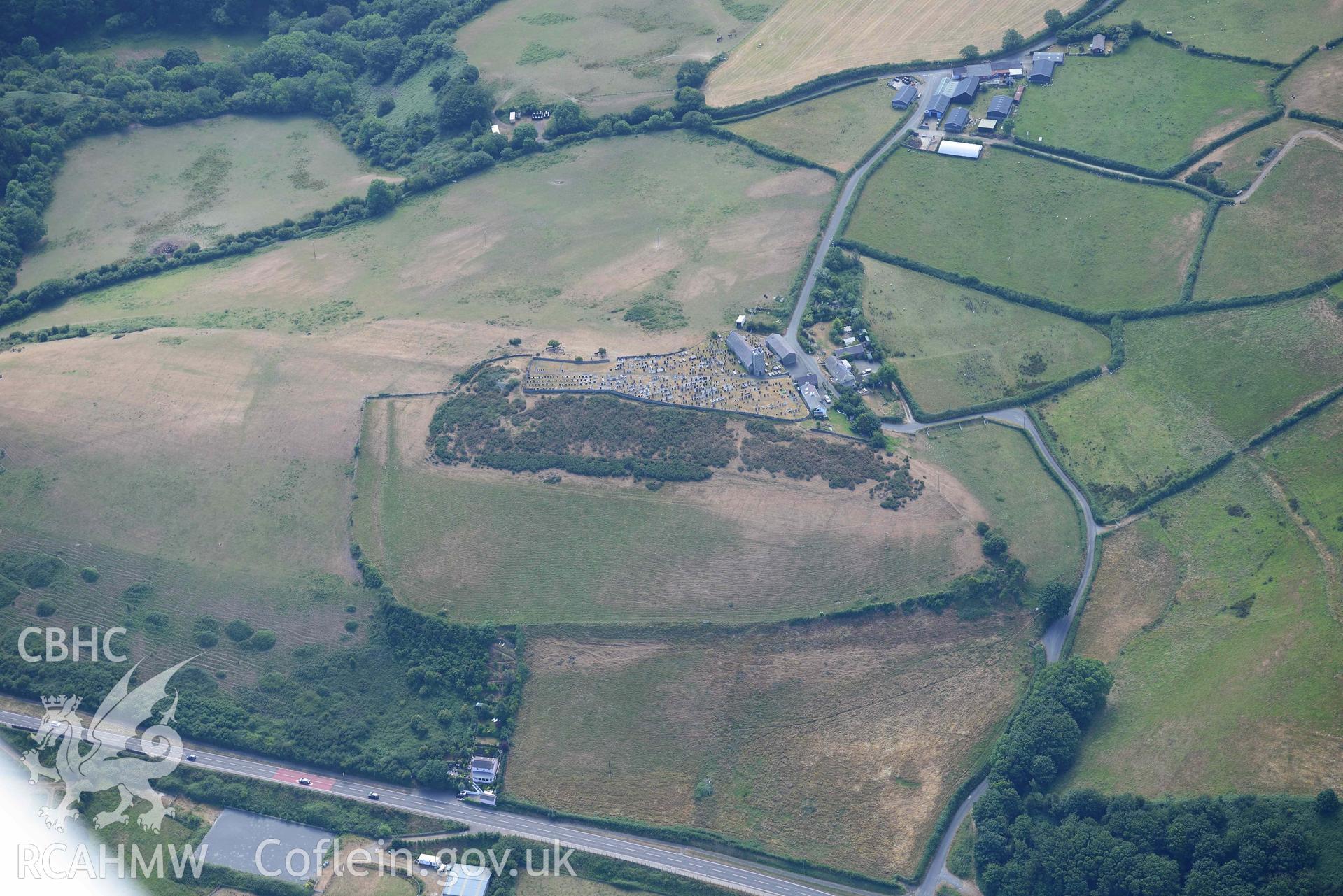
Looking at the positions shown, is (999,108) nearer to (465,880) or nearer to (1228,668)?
(1228,668)

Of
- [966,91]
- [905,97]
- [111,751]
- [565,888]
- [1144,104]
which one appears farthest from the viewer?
[905,97]

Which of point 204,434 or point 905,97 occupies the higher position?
point 905,97

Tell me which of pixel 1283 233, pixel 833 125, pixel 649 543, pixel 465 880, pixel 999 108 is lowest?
pixel 465 880

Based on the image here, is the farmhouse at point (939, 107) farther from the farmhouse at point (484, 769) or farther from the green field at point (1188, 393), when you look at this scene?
the farmhouse at point (484, 769)

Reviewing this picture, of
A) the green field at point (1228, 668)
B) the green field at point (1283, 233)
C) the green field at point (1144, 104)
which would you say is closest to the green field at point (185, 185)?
the green field at point (1144, 104)

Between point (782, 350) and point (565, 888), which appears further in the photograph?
point (782, 350)

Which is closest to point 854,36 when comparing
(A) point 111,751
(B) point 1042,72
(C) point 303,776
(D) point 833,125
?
(D) point 833,125

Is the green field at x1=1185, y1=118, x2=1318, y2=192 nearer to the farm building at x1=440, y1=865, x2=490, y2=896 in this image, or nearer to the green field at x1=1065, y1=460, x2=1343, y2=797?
the green field at x1=1065, y1=460, x2=1343, y2=797

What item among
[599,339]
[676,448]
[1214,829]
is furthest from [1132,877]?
[599,339]
